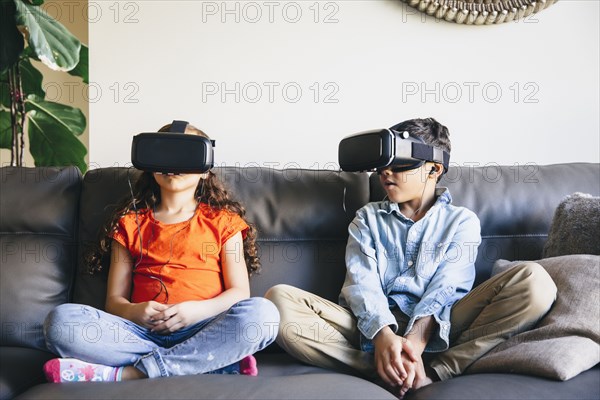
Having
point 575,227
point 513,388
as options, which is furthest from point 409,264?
point 513,388

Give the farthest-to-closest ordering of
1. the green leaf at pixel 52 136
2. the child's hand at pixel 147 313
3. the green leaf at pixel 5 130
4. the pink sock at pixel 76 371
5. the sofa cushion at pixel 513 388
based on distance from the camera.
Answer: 1. the green leaf at pixel 5 130
2. the green leaf at pixel 52 136
3. the child's hand at pixel 147 313
4. the pink sock at pixel 76 371
5. the sofa cushion at pixel 513 388

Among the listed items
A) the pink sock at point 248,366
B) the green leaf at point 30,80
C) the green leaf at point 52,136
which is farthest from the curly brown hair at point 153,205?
the green leaf at point 30,80

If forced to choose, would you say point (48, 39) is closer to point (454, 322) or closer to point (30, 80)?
point (30, 80)

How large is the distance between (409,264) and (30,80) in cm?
156

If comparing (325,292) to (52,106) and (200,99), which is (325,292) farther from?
(52,106)

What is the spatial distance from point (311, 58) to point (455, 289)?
34.8 inches

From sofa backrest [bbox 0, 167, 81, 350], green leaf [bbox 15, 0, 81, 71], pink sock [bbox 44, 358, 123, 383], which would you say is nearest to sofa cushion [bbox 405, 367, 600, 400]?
pink sock [bbox 44, 358, 123, 383]

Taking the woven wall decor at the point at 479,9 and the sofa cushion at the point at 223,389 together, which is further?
the woven wall decor at the point at 479,9

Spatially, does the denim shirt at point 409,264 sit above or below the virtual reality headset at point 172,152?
below

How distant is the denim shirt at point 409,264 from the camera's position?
152cm

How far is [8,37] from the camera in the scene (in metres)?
2.07

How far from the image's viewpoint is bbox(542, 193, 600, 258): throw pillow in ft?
5.11

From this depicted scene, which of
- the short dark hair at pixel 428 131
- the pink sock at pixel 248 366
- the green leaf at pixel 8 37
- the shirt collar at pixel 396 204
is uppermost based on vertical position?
the green leaf at pixel 8 37

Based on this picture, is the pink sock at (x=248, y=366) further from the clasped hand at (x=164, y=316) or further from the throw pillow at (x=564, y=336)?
the throw pillow at (x=564, y=336)
